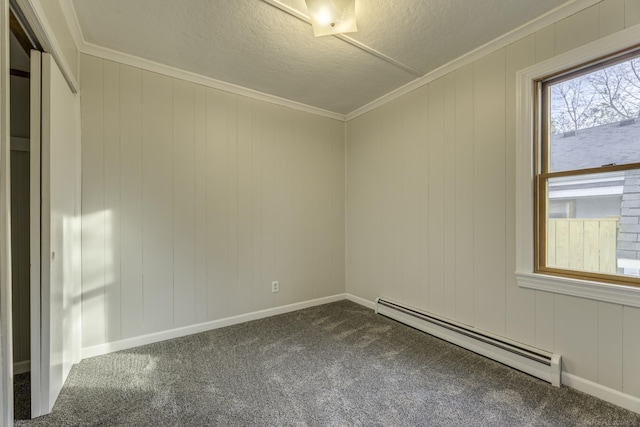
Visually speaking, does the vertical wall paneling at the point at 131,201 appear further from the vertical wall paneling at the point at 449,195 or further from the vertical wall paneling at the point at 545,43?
the vertical wall paneling at the point at 545,43

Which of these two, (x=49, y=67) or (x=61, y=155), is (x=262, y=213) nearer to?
(x=61, y=155)

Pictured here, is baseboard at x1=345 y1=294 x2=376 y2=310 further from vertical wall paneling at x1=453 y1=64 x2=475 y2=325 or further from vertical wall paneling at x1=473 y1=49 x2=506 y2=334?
vertical wall paneling at x1=473 y1=49 x2=506 y2=334

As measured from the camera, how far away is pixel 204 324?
2.80 meters

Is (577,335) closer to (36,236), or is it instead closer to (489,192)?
(489,192)

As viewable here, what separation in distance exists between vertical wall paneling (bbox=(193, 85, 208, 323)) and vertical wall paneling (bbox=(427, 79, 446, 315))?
2.22 m

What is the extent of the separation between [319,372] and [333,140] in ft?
8.92

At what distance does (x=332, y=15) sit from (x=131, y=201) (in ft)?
7.15

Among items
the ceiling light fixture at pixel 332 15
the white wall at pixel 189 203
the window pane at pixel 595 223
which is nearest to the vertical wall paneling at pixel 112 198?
the white wall at pixel 189 203

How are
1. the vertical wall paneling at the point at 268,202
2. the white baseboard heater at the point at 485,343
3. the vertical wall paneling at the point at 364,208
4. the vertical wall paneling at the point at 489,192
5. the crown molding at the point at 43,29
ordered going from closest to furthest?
1. the crown molding at the point at 43,29
2. the white baseboard heater at the point at 485,343
3. the vertical wall paneling at the point at 489,192
4. the vertical wall paneling at the point at 268,202
5. the vertical wall paneling at the point at 364,208

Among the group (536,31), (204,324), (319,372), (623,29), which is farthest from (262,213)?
(623,29)

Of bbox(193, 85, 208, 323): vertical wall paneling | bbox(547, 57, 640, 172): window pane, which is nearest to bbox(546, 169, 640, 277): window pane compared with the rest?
bbox(547, 57, 640, 172): window pane

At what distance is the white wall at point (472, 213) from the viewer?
1.79m

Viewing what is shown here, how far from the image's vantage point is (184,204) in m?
2.71

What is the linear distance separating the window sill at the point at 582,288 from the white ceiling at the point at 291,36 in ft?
5.93
